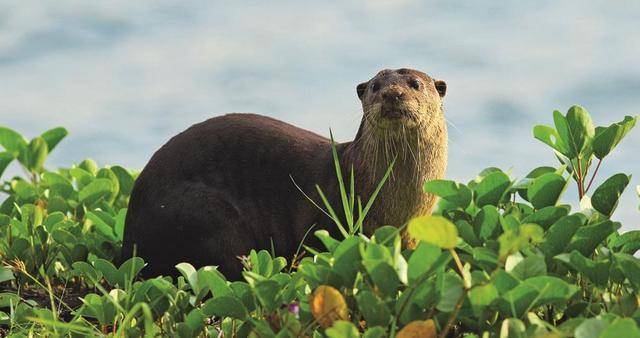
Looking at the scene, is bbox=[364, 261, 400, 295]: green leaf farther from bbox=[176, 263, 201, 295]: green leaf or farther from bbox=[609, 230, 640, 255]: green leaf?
bbox=[609, 230, 640, 255]: green leaf

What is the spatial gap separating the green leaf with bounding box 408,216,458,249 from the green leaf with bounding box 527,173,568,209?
1425 mm

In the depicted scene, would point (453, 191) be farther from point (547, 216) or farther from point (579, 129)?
point (579, 129)

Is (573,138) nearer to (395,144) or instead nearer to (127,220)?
(395,144)

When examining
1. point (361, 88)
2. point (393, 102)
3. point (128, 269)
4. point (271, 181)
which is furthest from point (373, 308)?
point (361, 88)

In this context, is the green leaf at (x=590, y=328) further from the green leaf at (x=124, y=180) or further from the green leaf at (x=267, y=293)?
the green leaf at (x=124, y=180)

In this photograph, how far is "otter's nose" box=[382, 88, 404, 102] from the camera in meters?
5.53

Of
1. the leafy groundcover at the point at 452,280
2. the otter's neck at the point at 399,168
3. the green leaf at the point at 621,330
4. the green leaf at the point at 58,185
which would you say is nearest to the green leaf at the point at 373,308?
→ the leafy groundcover at the point at 452,280

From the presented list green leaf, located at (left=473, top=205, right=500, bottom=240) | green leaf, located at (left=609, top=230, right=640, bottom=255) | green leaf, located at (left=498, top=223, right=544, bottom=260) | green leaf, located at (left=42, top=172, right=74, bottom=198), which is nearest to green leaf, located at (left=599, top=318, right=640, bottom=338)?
green leaf, located at (left=498, top=223, right=544, bottom=260)

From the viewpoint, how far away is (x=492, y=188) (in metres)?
4.19

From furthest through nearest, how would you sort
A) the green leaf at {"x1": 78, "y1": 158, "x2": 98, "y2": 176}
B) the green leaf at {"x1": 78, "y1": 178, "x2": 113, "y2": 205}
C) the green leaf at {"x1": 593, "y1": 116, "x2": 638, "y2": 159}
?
the green leaf at {"x1": 78, "y1": 158, "x2": 98, "y2": 176} → the green leaf at {"x1": 78, "y1": 178, "x2": 113, "y2": 205} → the green leaf at {"x1": 593, "y1": 116, "x2": 638, "y2": 159}

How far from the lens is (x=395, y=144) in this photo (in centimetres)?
581

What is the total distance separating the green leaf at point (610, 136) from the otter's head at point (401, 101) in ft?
4.47

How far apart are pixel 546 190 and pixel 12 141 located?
4967mm

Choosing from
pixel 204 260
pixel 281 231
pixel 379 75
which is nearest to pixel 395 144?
pixel 379 75
